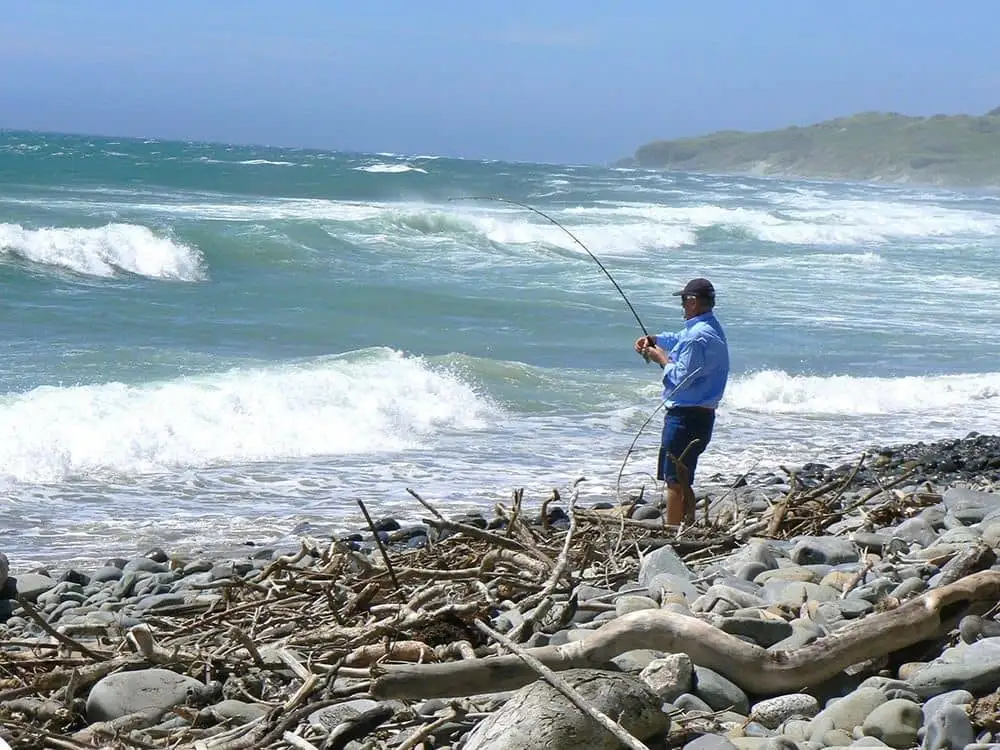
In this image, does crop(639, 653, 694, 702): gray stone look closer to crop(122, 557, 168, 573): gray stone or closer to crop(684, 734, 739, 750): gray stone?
crop(684, 734, 739, 750): gray stone

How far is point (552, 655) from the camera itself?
130 inches

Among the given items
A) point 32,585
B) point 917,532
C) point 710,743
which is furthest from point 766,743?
point 32,585

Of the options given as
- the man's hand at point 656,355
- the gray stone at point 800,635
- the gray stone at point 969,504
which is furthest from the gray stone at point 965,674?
the man's hand at point 656,355

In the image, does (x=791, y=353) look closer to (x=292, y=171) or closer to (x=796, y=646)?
(x=796, y=646)

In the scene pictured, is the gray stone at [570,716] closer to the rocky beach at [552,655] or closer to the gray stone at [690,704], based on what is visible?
the rocky beach at [552,655]

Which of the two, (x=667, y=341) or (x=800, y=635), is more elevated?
(x=667, y=341)

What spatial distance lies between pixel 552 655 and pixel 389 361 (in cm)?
1075

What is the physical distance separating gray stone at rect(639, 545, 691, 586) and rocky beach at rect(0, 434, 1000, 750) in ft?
0.04

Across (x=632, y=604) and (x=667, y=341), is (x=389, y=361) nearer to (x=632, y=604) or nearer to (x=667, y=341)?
(x=667, y=341)

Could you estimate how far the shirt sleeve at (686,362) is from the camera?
6949 millimetres

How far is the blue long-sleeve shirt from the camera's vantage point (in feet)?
22.8

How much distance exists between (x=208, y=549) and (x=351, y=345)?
344 inches

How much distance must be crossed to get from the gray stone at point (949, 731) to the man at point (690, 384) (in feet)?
11.9

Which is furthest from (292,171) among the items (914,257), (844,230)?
(914,257)
